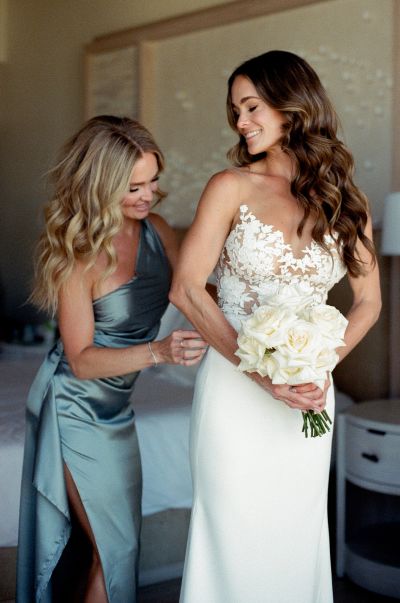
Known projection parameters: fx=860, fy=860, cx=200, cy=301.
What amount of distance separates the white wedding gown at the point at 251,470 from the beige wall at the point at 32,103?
4177 millimetres

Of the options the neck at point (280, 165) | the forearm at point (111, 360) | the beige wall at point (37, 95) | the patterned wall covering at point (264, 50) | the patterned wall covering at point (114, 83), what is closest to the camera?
the neck at point (280, 165)

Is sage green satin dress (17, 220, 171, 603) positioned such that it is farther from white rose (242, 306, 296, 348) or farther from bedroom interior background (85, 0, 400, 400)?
bedroom interior background (85, 0, 400, 400)

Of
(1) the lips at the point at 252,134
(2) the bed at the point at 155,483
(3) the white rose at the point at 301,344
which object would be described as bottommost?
(2) the bed at the point at 155,483

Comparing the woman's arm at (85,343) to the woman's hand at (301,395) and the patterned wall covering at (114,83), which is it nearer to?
the woman's hand at (301,395)

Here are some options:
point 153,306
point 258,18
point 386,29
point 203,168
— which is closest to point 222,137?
point 203,168

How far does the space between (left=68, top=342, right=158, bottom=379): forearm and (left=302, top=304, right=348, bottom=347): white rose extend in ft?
1.97

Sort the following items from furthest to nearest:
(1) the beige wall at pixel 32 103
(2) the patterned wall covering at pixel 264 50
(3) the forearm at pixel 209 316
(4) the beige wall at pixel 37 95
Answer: (1) the beige wall at pixel 32 103 → (4) the beige wall at pixel 37 95 → (2) the patterned wall covering at pixel 264 50 → (3) the forearm at pixel 209 316

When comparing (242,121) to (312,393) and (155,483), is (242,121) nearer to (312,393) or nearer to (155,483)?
(312,393)

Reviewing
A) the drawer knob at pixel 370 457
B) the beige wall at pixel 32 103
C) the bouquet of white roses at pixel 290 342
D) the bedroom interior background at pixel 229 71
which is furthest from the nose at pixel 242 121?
the beige wall at pixel 32 103

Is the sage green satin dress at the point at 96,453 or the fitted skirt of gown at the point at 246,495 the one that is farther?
the sage green satin dress at the point at 96,453

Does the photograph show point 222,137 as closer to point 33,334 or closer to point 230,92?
point 33,334

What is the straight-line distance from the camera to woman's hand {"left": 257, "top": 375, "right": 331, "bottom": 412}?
2.12 meters

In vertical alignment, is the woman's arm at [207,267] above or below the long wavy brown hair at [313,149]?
below

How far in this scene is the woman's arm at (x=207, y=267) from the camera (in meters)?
2.24
